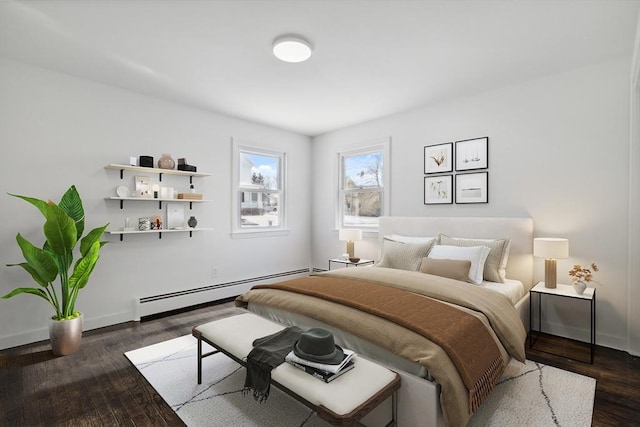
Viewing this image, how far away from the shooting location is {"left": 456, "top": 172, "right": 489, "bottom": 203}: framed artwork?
3678mm

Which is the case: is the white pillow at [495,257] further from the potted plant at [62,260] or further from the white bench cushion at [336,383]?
the potted plant at [62,260]

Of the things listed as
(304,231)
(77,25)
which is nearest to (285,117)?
(304,231)

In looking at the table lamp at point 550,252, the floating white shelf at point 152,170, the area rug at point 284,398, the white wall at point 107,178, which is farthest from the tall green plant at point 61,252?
the table lamp at point 550,252

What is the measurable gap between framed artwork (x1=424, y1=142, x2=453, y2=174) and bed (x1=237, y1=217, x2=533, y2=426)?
0.66m

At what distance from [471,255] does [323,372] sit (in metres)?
2.12

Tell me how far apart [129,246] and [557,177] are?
466 centimetres

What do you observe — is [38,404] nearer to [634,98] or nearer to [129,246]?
[129,246]

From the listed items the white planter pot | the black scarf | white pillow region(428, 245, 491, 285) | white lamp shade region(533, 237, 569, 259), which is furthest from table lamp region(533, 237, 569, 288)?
the white planter pot

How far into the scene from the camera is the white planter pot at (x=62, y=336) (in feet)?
9.00

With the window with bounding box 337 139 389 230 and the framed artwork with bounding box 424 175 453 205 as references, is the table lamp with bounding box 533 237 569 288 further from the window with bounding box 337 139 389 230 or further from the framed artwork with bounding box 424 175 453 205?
the window with bounding box 337 139 389 230

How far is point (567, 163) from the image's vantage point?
314cm

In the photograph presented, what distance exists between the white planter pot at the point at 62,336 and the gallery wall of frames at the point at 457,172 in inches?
158

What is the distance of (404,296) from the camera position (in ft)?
7.64

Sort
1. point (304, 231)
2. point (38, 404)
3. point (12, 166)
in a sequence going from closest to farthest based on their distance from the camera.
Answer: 1. point (38, 404)
2. point (12, 166)
3. point (304, 231)
